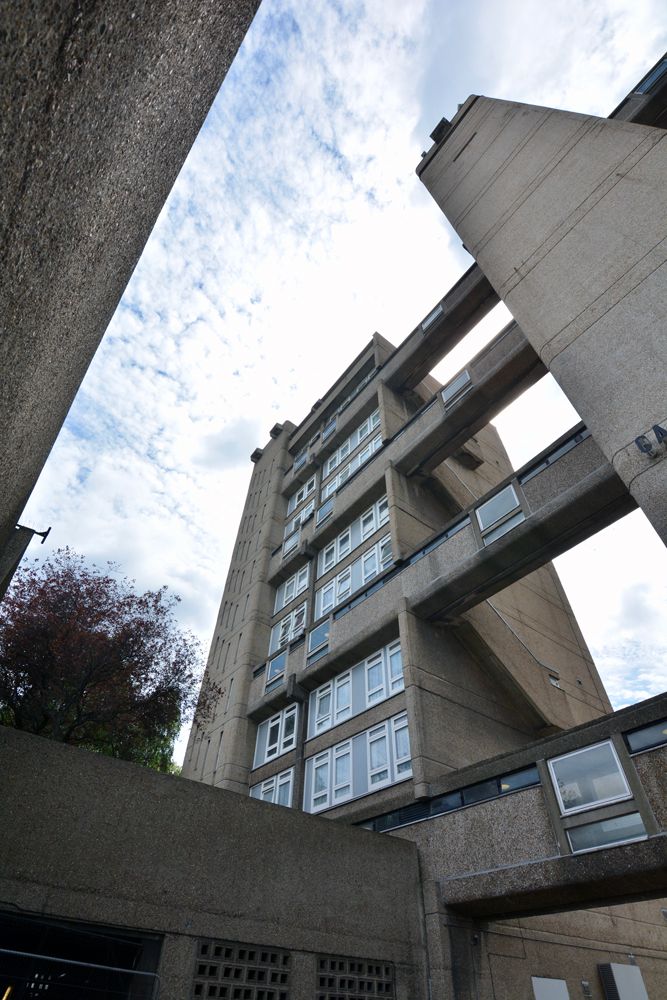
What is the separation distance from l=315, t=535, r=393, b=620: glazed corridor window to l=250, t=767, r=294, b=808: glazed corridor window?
5928 millimetres

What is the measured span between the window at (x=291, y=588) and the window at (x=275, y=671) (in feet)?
10.3

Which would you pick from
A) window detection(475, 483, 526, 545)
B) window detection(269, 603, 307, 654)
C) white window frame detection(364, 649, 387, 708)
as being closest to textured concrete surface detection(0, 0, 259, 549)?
window detection(475, 483, 526, 545)

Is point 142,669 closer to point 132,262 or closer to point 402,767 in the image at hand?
point 402,767

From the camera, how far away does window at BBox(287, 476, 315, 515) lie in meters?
28.8

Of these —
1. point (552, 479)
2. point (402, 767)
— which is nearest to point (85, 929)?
point (402, 767)

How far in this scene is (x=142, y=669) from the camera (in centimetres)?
1794

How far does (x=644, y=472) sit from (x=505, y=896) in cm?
806

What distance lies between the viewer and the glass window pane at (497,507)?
14.2 meters

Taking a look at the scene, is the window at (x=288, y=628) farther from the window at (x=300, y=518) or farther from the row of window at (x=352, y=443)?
the row of window at (x=352, y=443)

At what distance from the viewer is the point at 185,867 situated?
840cm

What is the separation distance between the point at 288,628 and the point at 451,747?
35.8 feet

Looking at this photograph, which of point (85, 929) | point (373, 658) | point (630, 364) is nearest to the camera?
point (85, 929)

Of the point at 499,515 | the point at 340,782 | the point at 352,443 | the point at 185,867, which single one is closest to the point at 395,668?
the point at 340,782

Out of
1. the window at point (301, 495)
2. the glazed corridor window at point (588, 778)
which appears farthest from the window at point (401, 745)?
the window at point (301, 495)
